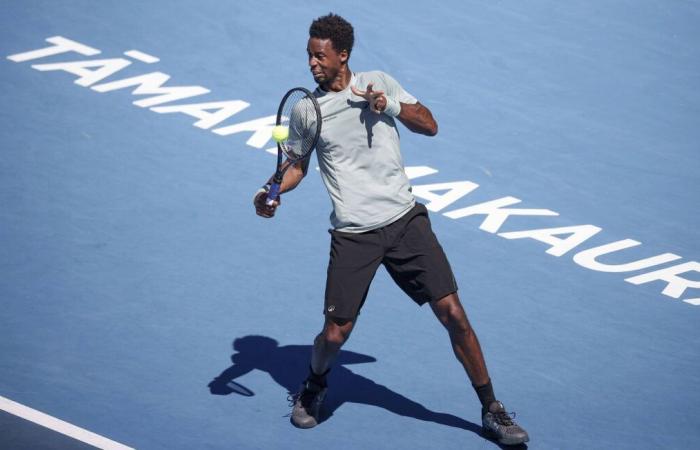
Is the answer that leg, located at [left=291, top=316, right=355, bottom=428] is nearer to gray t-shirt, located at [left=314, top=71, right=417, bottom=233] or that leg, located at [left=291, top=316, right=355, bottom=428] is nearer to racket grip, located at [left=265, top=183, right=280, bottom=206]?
gray t-shirt, located at [left=314, top=71, right=417, bottom=233]

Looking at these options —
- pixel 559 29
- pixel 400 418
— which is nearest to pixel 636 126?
pixel 559 29

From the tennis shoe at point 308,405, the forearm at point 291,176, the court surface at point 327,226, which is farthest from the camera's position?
the court surface at point 327,226

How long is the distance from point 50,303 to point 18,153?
232 cm

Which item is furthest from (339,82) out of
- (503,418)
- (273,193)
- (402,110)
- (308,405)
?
(503,418)

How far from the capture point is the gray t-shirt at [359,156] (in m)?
6.00

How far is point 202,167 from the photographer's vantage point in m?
9.30

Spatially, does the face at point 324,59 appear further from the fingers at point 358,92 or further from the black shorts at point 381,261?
the black shorts at point 381,261

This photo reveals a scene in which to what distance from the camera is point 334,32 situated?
591cm

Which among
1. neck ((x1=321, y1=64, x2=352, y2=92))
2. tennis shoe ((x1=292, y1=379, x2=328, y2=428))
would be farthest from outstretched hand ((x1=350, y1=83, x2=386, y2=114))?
tennis shoe ((x1=292, y1=379, x2=328, y2=428))

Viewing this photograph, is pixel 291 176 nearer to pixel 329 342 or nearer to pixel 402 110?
pixel 402 110

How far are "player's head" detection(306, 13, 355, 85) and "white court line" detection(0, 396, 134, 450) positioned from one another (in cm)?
233

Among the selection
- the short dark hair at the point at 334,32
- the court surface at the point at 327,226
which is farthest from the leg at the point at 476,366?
the short dark hair at the point at 334,32

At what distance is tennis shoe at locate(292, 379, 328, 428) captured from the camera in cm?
641

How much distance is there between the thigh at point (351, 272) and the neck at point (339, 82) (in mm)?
811
